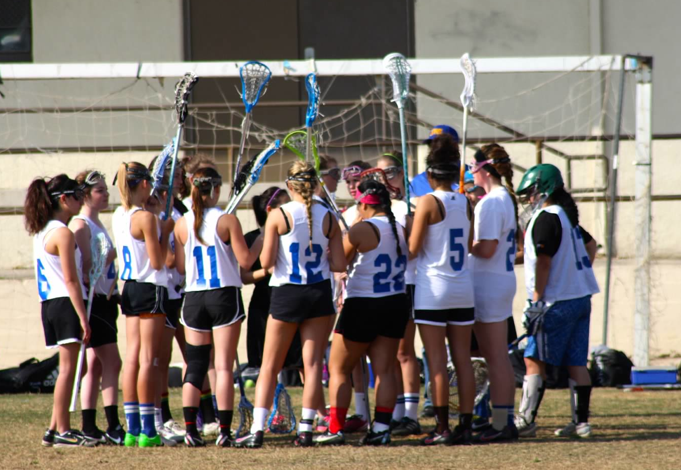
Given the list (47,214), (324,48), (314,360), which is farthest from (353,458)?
(324,48)

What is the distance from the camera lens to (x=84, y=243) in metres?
6.34

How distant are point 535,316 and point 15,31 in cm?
990

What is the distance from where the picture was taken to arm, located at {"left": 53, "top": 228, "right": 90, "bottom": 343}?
605 centimetres

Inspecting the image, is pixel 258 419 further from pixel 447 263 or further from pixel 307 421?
pixel 447 263

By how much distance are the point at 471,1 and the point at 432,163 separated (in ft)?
25.0

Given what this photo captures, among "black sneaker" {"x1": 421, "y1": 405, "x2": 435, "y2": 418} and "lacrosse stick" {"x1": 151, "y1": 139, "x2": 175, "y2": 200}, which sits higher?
"lacrosse stick" {"x1": 151, "y1": 139, "x2": 175, "y2": 200}

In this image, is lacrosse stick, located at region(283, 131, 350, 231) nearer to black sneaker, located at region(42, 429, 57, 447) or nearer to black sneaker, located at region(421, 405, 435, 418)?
black sneaker, located at region(421, 405, 435, 418)

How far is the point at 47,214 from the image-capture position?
623 centimetres

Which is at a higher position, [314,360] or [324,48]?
[324,48]

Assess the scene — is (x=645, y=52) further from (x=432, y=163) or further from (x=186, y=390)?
(x=186, y=390)

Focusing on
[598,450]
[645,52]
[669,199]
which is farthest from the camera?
[645,52]

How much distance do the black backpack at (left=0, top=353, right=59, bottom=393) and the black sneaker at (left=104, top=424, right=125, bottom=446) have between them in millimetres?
3498

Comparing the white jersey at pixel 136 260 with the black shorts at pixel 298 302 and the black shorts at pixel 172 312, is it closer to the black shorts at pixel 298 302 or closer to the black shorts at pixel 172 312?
the black shorts at pixel 172 312

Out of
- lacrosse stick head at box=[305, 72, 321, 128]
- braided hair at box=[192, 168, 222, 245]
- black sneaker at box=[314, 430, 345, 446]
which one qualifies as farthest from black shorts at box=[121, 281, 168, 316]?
lacrosse stick head at box=[305, 72, 321, 128]
